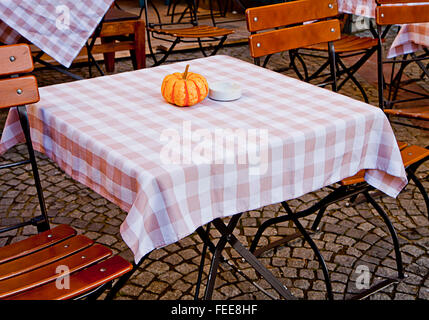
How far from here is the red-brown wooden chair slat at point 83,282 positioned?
1.67 m

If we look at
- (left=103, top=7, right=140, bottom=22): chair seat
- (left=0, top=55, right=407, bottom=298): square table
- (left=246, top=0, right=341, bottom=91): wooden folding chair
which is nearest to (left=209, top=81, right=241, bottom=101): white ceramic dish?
(left=0, top=55, right=407, bottom=298): square table

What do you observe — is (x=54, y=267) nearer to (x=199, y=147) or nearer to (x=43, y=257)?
(x=43, y=257)

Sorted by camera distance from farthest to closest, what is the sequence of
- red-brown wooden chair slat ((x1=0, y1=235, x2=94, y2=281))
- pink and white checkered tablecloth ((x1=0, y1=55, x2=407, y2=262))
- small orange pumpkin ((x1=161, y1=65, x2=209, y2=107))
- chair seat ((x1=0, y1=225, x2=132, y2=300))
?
1. small orange pumpkin ((x1=161, y1=65, x2=209, y2=107))
2. red-brown wooden chair slat ((x1=0, y1=235, x2=94, y2=281))
3. chair seat ((x1=0, y1=225, x2=132, y2=300))
4. pink and white checkered tablecloth ((x1=0, y1=55, x2=407, y2=262))

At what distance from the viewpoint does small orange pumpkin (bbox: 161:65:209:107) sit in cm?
194

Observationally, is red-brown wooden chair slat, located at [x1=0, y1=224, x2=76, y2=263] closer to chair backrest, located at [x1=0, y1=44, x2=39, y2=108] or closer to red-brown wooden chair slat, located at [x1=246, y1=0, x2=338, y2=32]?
chair backrest, located at [x1=0, y1=44, x2=39, y2=108]

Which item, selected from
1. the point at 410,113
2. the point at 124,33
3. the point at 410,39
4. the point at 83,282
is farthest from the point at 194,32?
the point at 83,282

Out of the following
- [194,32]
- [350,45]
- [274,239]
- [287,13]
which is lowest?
[274,239]

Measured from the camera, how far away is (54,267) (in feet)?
5.93

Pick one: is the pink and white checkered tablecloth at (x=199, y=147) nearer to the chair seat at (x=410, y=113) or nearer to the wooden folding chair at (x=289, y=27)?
the wooden folding chair at (x=289, y=27)

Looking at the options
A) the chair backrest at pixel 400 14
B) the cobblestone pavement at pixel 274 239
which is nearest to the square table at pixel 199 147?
the cobblestone pavement at pixel 274 239

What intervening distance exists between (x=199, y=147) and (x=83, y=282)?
0.58 m
